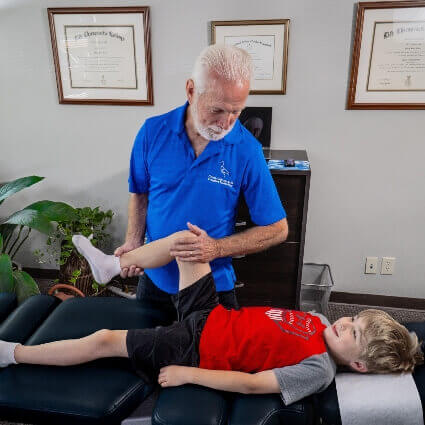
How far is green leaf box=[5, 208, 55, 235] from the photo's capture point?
2104mm

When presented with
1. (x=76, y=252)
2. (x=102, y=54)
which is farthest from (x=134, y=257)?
(x=102, y=54)

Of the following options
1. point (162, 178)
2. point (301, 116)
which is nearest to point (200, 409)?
point (162, 178)

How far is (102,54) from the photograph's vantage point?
227cm

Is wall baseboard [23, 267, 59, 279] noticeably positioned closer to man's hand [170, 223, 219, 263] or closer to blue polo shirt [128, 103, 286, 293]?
blue polo shirt [128, 103, 286, 293]

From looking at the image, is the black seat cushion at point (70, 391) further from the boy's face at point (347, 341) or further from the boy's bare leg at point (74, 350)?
the boy's face at point (347, 341)

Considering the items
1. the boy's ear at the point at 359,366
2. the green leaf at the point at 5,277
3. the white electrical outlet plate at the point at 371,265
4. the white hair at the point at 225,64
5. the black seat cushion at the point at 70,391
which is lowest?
the white electrical outlet plate at the point at 371,265

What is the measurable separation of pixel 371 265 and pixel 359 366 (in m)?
1.32

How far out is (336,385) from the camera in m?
1.16

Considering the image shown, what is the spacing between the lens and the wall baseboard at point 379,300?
8.12 ft

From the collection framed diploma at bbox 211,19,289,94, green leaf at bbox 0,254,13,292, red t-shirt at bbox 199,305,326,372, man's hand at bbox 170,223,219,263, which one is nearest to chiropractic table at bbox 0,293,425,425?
red t-shirt at bbox 199,305,326,372

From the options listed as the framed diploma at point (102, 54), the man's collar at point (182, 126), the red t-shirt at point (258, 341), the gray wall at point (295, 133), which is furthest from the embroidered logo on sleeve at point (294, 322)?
the framed diploma at point (102, 54)

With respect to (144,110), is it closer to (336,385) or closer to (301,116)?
(301,116)

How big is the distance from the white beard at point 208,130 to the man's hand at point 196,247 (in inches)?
11.9

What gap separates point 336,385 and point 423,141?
156 centimetres
